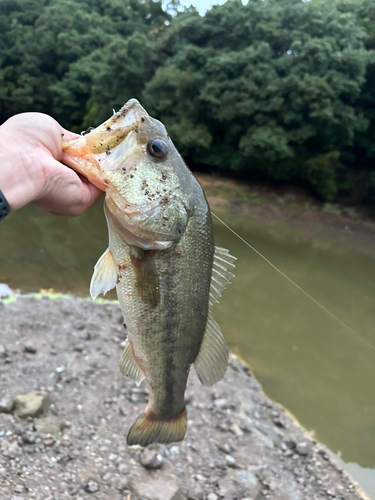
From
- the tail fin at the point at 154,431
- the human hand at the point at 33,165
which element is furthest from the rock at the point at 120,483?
the human hand at the point at 33,165

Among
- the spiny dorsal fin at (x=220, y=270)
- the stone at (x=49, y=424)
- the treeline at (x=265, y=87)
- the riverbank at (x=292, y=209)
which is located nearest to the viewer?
the spiny dorsal fin at (x=220, y=270)

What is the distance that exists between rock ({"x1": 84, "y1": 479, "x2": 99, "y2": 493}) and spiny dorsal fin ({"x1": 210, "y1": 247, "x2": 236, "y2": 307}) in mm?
1877

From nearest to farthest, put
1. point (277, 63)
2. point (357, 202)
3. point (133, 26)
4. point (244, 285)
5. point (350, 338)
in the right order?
1. point (350, 338)
2. point (244, 285)
3. point (277, 63)
4. point (357, 202)
5. point (133, 26)

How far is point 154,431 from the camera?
197 cm

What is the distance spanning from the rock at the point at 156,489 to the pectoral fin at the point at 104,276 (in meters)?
1.91

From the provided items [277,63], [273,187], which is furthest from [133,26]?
[273,187]

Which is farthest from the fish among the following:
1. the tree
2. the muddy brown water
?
the tree

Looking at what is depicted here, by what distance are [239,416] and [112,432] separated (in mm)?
1379

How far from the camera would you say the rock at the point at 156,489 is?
264cm

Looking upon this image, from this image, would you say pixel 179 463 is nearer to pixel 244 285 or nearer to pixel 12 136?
pixel 12 136

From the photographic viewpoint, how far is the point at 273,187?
55.5 ft

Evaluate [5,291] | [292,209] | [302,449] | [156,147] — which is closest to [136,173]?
[156,147]

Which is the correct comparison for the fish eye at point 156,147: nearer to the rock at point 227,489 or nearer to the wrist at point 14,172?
A: the wrist at point 14,172

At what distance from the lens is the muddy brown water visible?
440 cm
